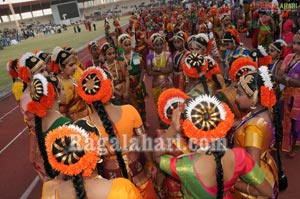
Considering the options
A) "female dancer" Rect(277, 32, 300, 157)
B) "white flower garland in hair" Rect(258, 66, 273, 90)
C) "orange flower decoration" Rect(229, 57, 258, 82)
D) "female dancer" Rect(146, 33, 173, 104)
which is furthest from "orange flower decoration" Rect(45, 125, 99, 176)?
"female dancer" Rect(146, 33, 173, 104)

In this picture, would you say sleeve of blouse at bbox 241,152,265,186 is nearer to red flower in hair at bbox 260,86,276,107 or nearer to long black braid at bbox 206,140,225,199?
long black braid at bbox 206,140,225,199

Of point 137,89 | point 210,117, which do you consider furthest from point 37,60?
point 210,117

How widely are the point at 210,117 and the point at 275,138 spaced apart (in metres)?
1.76

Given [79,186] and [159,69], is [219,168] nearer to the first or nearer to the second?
[79,186]

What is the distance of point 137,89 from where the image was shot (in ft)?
22.6

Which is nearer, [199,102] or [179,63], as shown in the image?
[199,102]

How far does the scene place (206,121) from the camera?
6.84 feet

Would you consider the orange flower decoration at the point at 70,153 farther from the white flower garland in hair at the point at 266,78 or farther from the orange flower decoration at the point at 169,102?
the white flower garland in hair at the point at 266,78

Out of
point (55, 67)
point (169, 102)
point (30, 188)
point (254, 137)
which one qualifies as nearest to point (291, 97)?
point (254, 137)

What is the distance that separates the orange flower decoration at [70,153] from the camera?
6.49 ft

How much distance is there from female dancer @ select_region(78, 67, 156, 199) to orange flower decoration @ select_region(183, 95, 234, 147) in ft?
3.56

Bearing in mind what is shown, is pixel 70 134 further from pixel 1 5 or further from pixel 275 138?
pixel 1 5

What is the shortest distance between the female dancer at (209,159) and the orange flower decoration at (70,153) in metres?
0.65

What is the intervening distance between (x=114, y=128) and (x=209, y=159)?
1.20 m
